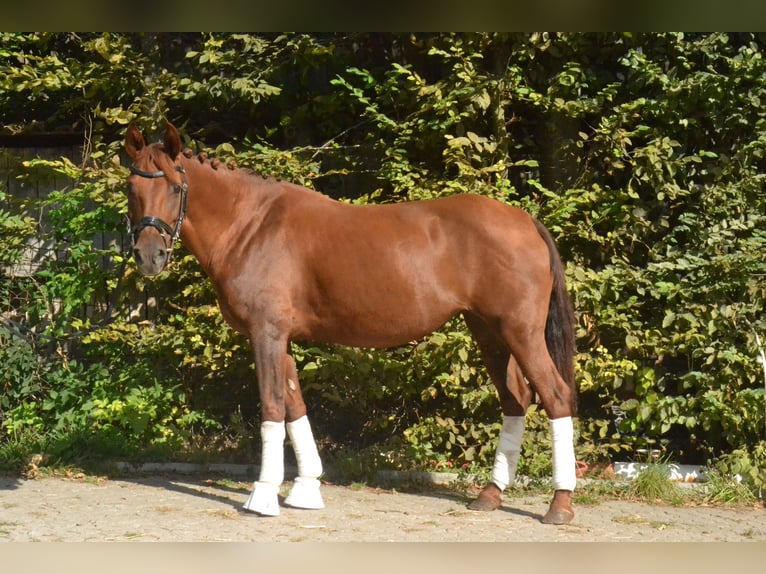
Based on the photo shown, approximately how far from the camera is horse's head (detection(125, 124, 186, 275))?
5188mm

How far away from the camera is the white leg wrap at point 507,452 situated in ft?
18.7

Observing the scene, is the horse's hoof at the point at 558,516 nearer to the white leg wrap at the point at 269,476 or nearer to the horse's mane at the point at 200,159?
the white leg wrap at the point at 269,476

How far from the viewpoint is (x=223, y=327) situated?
7184 mm

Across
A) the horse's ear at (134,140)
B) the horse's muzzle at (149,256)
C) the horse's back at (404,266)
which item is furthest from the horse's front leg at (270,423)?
the horse's ear at (134,140)

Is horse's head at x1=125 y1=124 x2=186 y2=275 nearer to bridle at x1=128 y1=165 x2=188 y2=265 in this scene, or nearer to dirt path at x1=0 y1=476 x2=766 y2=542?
bridle at x1=128 y1=165 x2=188 y2=265

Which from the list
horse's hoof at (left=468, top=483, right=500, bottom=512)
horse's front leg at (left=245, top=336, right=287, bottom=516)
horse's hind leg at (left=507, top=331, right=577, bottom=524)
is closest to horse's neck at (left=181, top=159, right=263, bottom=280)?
horse's front leg at (left=245, top=336, right=287, bottom=516)

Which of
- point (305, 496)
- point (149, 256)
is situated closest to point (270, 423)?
point (305, 496)

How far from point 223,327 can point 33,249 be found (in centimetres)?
217

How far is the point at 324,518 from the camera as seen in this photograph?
5328 millimetres

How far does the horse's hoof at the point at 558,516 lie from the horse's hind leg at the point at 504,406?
1.48 ft

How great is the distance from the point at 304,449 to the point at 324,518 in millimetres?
475
